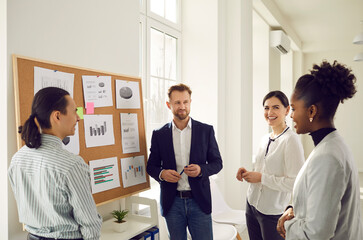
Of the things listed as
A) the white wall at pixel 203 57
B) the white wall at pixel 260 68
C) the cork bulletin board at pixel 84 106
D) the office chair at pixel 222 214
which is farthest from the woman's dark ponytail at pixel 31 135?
the white wall at pixel 260 68

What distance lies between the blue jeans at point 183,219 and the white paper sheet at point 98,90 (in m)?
0.83

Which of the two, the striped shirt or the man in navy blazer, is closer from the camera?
the striped shirt

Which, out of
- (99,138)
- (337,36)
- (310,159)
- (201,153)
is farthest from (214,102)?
(337,36)

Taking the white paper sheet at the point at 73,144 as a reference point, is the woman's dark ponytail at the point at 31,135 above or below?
above

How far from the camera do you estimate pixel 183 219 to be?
A: 2.19 metres

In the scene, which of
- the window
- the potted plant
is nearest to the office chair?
the window

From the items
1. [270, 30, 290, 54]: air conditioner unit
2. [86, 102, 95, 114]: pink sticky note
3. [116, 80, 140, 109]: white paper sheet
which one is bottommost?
[86, 102, 95, 114]: pink sticky note

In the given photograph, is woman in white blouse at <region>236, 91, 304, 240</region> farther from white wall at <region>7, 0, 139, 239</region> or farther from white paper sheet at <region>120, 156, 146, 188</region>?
white wall at <region>7, 0, 139, 239</region>

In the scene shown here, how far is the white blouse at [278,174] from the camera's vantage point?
202 centimetres

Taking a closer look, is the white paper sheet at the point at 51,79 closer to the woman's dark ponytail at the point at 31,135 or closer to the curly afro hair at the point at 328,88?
the woman's dark ponytail at the point at 31,135

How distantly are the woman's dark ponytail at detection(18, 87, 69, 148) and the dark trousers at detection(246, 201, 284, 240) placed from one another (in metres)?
1.44

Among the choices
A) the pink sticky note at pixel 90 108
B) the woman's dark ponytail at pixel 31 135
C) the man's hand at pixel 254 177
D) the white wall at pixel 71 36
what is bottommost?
the man's hand at pixel 254 177

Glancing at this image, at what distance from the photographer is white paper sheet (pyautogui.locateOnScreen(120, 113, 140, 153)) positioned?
223cm
